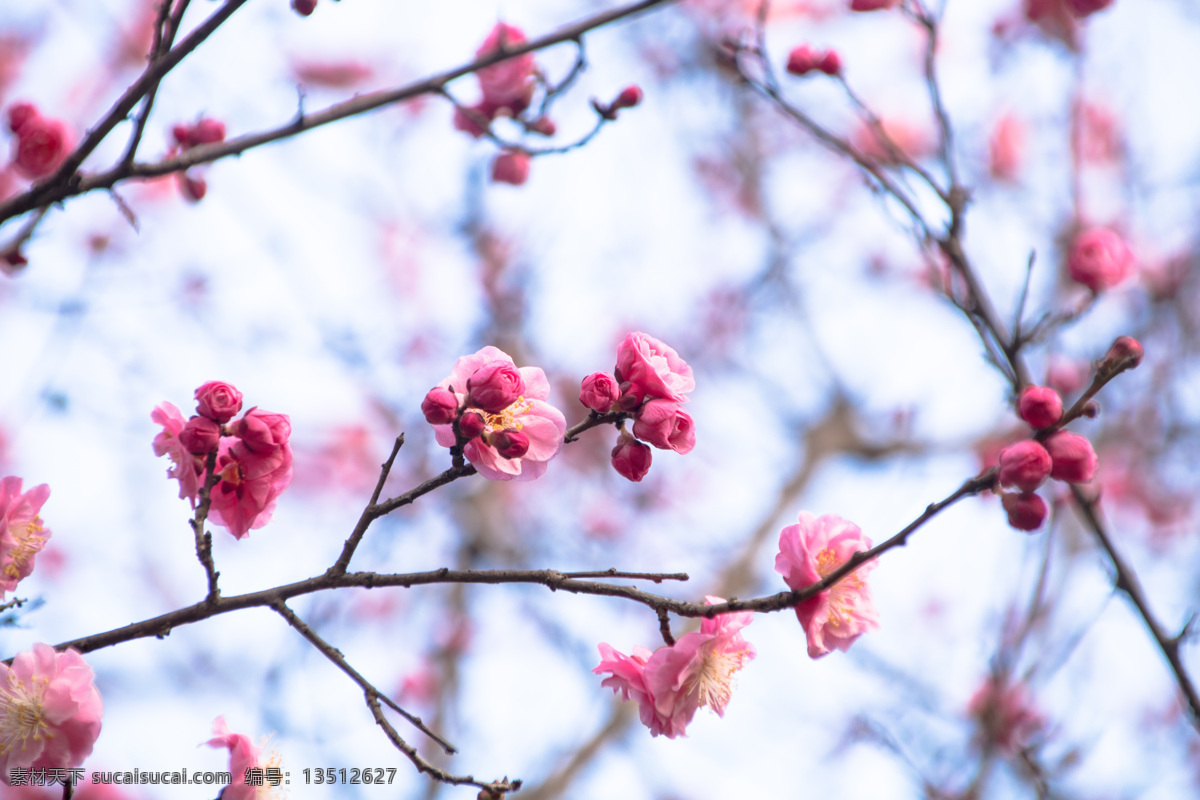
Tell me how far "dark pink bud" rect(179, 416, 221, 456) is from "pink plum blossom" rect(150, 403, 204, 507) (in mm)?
68

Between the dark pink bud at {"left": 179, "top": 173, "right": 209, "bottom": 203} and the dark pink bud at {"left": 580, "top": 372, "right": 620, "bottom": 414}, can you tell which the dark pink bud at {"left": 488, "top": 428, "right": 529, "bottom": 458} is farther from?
the dark pink bud at {"left": 179, "top": 173, "right": 209, "bottom": 203}

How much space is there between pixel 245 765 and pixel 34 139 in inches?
58.9

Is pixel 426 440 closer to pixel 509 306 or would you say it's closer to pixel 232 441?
pixel 509 306

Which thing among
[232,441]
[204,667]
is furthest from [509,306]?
[232,441]

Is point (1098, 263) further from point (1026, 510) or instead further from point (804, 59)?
point (1026, 510)

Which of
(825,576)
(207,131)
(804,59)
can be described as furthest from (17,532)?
(804,59)

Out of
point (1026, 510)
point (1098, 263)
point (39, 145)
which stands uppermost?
point (39, 145)

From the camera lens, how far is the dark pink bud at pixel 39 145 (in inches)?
78.4

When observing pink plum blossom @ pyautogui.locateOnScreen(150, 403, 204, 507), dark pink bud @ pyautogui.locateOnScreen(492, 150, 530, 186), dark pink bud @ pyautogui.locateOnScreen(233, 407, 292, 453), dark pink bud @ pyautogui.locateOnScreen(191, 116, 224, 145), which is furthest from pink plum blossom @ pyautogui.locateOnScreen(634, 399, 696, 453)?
dark pink bud @ pyautogui.locateOnScreen(492, 150, 530, 186)

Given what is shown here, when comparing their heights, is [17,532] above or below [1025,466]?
above

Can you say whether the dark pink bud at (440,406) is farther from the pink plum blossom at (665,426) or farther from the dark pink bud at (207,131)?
the dark pink bud at (207,131)

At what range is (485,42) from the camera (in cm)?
239

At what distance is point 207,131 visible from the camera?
200 cm

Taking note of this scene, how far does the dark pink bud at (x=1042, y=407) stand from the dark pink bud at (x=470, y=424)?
2.89 feet
